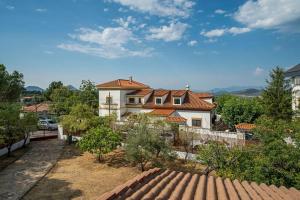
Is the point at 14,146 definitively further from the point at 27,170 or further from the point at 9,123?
the point at 27,170

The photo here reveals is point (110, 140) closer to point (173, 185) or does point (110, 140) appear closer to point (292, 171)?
point (292, 171)

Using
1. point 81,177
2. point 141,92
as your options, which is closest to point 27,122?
point 81,177

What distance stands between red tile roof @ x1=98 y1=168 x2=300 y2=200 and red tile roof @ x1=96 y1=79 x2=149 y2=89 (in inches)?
1345

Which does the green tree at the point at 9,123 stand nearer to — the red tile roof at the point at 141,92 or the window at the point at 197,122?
the red tile roof at the point at 141,92

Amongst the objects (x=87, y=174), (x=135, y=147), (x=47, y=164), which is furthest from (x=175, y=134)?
(x=47, y=164)

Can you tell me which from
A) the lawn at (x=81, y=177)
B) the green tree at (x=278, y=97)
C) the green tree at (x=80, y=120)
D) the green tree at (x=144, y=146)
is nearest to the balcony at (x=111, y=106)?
the green tree at (x=80, y=120)

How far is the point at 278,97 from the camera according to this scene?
36.7 metres

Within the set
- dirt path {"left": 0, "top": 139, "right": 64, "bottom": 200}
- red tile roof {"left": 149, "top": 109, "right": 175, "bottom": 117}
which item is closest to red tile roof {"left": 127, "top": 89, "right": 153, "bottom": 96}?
red tile roof {"left": 149, "top": 109, "right": 175, "bottom": 117}

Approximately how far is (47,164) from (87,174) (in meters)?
5.43

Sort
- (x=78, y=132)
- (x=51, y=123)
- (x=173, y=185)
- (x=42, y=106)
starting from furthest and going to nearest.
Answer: (x=42, y=106) < (x=51, y=123) < (x=78, y=132) < (x=173, y=185)

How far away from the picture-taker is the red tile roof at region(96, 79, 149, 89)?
4303 centimetres

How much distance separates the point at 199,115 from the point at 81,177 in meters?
21.1

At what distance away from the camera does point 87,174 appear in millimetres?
21812

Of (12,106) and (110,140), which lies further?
(12,106)
